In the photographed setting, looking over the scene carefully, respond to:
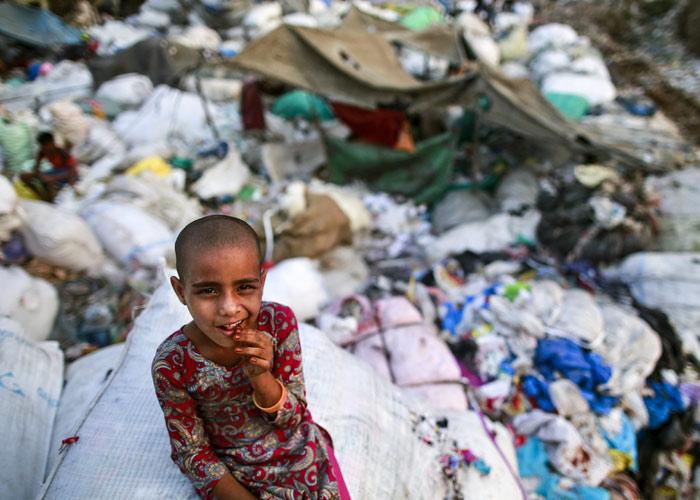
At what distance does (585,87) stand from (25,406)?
6007 millimetres

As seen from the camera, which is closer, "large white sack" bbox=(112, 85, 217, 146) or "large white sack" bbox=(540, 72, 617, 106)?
"large white sack" bbox=(112, 85, 217, 146)

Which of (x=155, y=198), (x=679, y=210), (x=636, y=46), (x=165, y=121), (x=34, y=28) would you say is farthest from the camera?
(x=636, y=46)

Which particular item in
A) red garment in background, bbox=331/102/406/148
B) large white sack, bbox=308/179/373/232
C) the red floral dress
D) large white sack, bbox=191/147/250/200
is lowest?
large white sack, bbox=191/147/250/200

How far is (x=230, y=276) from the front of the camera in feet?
2.68

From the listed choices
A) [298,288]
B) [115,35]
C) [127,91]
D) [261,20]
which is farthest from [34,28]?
[298,288]

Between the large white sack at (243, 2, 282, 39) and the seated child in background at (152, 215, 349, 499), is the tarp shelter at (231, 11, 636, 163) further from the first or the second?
the large white sack at (243, 2, 282, 39)

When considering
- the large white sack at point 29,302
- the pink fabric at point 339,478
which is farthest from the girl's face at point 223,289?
the large white sack at point 29,302

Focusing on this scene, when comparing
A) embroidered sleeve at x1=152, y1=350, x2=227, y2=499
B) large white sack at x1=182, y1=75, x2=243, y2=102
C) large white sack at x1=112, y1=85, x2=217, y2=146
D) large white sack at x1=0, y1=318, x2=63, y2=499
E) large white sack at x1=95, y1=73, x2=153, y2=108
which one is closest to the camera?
embroidered sleeve at x1=152, y1=350, x2=227, y2=499

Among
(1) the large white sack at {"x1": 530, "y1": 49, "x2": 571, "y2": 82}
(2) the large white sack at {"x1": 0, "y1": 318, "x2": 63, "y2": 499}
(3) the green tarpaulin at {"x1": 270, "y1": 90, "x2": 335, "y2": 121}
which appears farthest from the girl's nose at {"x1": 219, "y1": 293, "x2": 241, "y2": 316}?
(1) the large white sack at {"x1": 530, "y1": 49, "x2": 571, "y2": 82}

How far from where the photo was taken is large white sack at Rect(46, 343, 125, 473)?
1.39m

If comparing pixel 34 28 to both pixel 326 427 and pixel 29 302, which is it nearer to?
pixel 29 302

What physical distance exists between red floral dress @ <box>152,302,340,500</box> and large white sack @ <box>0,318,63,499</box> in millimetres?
662

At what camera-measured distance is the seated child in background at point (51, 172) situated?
3680mm

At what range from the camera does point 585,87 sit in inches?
198
